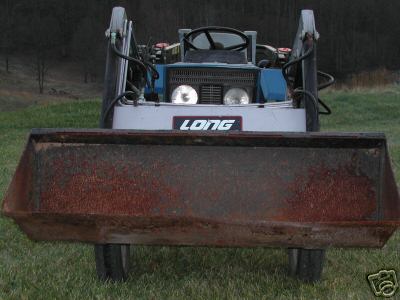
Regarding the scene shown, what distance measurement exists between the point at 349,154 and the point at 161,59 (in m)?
3.27

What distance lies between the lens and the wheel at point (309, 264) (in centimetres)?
352

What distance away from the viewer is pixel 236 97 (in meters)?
4.82

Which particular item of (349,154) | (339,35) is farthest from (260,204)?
(339,35)

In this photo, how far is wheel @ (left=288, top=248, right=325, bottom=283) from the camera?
3.52 m

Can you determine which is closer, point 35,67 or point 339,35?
point 339,35

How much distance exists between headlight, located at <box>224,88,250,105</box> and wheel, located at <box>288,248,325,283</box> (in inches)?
55.9

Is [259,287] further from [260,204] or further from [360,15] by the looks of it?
[360,15]

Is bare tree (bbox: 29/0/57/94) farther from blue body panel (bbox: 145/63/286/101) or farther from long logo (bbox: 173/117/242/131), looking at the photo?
long logo (bbox: 173/117/242/131)

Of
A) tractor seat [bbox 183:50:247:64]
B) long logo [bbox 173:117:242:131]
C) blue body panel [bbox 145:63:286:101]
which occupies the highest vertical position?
tractor seat [bbox 183:50:247:64]

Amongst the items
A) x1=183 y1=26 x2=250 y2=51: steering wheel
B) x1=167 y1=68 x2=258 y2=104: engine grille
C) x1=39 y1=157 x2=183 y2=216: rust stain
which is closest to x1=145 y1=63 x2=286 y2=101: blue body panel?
x1=167 y1=68 x2=258 y2=104: engine grille

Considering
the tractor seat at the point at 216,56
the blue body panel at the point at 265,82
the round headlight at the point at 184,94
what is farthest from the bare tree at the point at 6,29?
the round headlight at the point at 184,94

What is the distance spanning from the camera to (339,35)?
58.0 meters

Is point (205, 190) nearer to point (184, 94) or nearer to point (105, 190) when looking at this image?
point (105, 190)

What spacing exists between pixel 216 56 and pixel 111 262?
233cm
